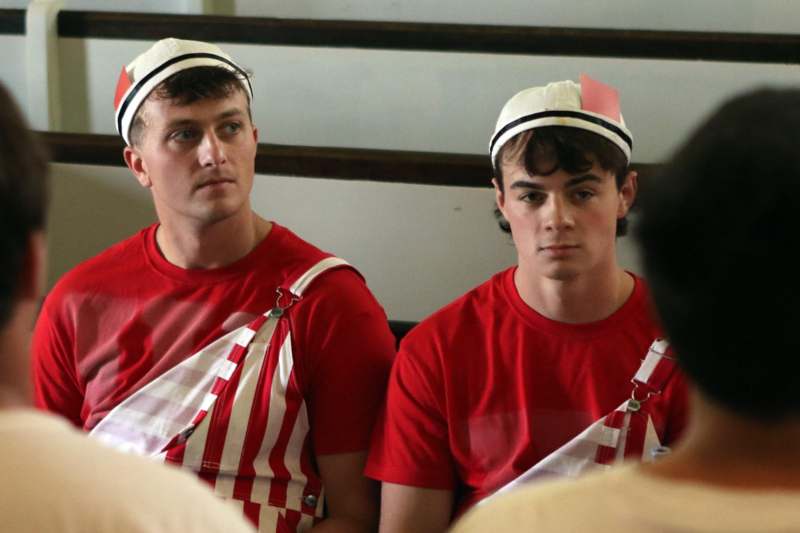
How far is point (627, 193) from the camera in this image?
2035mm

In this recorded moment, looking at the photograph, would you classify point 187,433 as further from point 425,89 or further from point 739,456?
point 739,456

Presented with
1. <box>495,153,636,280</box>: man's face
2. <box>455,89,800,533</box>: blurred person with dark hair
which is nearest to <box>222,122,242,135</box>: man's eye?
<box>495,153,636,280</box>: man's face

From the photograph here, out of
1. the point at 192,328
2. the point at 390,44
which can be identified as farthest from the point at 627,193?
the point at 390,44

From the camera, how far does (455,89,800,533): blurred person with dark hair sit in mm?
712

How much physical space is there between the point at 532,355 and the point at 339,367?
0.31 metres

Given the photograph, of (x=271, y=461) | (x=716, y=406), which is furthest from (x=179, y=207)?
(x=716, y=406)

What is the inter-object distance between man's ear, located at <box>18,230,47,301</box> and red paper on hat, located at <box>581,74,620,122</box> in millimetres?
1272

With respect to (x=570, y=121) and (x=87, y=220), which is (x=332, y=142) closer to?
(x=87, y=220)

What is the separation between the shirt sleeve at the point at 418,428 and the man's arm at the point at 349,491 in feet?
0.18

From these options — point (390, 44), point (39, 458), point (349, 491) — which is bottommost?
point (349, 491)

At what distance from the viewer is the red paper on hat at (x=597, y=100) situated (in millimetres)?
1994

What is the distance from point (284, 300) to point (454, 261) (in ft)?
1.85

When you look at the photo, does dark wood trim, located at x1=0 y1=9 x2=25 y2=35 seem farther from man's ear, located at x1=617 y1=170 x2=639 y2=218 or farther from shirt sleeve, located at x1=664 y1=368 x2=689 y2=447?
shirt sleeve, located at x1=664 y1=368 x2=689 y2=447

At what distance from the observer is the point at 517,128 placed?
1986 millimetres
